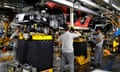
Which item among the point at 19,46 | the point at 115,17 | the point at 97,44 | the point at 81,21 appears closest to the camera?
the point at 19,46

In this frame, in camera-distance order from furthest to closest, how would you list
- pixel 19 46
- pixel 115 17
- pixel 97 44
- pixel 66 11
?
pixel 115 17, pixel 66 11, pixel 97 44, pixel 19 46

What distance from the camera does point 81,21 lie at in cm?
820

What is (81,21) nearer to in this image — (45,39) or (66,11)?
(66,11)

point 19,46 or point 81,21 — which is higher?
point 81,21

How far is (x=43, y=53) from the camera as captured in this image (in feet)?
13.8

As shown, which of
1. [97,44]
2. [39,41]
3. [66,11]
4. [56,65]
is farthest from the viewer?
[66,11]

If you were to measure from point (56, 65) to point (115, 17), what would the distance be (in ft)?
18.3

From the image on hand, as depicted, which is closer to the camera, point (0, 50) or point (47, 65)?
point (47, 65)

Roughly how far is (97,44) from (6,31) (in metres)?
3.39

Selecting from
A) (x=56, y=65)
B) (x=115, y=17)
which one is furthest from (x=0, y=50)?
(x=115, y=17)

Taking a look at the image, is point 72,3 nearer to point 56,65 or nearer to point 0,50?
point 56,65

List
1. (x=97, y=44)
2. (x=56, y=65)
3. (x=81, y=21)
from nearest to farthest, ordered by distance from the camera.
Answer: (x=56, y=65) < (x=97, y=44) < (x=81, y=21)

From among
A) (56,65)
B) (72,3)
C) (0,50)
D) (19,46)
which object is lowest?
(56,65)

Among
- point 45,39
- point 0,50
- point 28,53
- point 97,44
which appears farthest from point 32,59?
point 97,44
